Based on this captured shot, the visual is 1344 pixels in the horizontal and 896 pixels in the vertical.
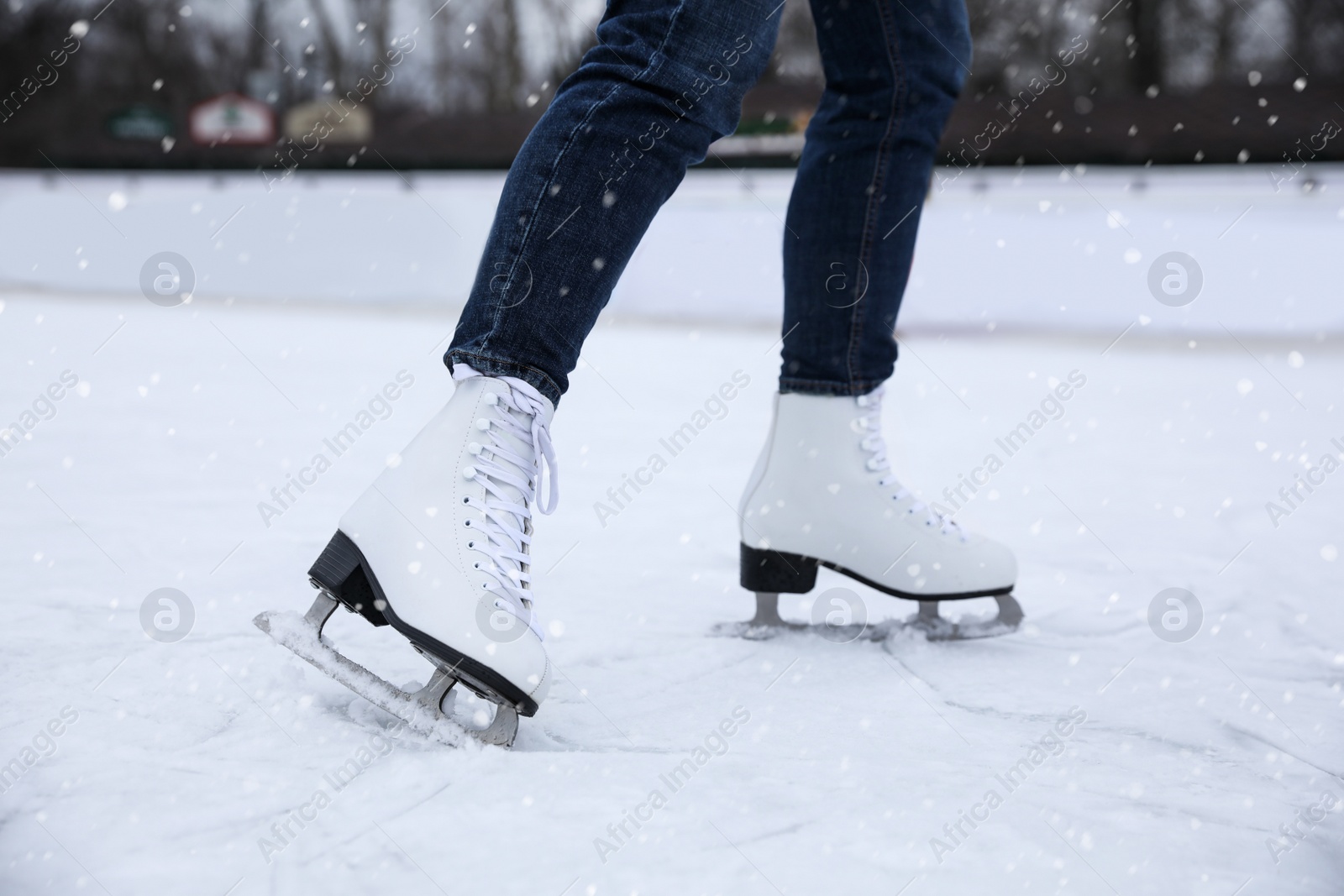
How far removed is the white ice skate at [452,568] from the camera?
66 cm

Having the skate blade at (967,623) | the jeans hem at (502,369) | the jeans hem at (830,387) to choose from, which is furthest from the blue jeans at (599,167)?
the skate blade at (967,623)

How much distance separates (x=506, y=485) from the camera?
28.1 inches

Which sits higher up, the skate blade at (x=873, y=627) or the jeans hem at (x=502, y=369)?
the jeans hem at (x=502, y=369)

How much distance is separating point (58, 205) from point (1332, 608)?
8226 millimetres

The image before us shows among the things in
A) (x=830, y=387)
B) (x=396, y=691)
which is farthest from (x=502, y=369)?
(x=830, y=387)

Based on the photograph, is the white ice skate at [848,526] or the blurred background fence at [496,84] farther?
the blurred background fence at [496,84]

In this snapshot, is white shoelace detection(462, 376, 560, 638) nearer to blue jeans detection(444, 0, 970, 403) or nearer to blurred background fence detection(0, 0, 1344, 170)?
blue jeans detection(444, 0, 970, 403)

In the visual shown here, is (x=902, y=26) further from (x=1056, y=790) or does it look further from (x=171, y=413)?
(x=171, y=413)

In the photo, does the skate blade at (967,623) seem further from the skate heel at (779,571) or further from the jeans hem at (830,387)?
the jeans hem at (830,387)

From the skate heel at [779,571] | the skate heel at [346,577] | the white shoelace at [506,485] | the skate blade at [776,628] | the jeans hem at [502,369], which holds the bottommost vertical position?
the skate blade at [776,628]

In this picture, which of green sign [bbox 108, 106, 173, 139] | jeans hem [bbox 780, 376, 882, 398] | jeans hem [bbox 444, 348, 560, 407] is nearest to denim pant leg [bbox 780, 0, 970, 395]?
jeans hem [bbox 780, 376, 882, 398]

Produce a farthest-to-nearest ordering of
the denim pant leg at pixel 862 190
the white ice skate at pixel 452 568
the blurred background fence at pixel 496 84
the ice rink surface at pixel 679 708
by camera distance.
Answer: the blurred background fence at pixel 496 84 → the denim pant leg at pixel 862 190 → the white ice skate at pixel 452 568 → the ice rink surface at pixel 679 708

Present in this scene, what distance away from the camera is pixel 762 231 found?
5.32 m

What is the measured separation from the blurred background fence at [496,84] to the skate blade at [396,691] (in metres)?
3.51
